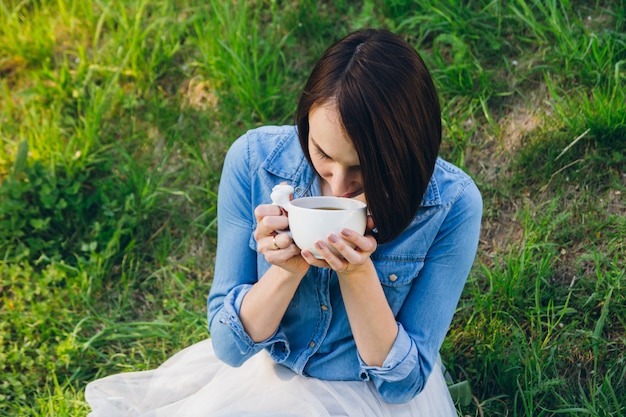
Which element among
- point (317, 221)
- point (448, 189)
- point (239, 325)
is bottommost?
point (239, 325)

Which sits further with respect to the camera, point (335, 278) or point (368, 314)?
point (335, 278)

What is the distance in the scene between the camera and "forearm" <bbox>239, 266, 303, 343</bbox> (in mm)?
1990

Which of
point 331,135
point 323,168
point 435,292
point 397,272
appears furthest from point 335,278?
point 331,135

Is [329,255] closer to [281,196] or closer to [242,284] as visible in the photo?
[281,196]

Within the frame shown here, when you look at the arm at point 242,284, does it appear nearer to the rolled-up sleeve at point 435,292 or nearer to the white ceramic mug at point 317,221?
the white ceramic mug at point 317,221

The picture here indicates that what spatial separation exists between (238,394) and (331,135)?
0.89 meters

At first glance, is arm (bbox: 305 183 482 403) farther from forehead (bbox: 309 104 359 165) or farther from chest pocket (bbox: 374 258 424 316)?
forehead (bbox: 309 104 359 165)

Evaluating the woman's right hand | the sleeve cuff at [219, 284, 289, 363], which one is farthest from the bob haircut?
the sleeve cuff at [219, 284, 289, 363]

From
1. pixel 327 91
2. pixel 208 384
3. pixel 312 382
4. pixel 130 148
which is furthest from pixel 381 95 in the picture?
pixel 130 148

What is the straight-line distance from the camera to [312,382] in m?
2.22

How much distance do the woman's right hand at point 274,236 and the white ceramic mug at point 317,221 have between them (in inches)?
1.0

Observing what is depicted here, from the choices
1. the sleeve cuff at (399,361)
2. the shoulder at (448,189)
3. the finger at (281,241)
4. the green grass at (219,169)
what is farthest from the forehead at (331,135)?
the green grass at (219,169)

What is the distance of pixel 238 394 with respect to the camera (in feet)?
7.46

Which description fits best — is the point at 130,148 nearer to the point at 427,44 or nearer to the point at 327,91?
the point at 427,44
